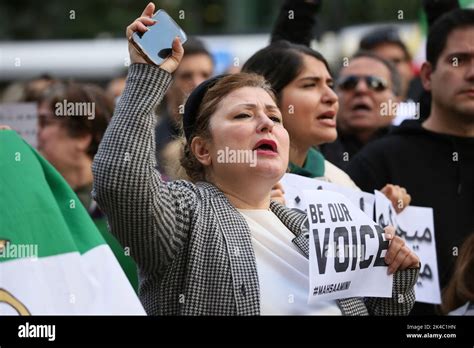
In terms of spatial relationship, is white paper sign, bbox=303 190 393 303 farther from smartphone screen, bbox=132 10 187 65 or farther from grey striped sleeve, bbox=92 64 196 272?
smartphone screen, bbox=132 10 187 65

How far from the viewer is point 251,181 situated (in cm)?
341

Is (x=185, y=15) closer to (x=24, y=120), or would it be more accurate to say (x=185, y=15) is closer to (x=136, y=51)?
(x=24, y=120)

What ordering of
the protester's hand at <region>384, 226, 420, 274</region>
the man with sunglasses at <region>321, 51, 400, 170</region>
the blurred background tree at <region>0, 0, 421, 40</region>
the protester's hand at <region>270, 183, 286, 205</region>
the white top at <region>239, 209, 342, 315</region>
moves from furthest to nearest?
the blurred background tree at <region>0, 0, 421, 40</region>, the man with sunglasses at <region>321, 51, 400, 170</region>, the protester's hand at <region>270, 183, 286, 205</region>, the protester's hand at <region>384, 226, 420, 274</region>, the white top at <region>239, 209, 342, 315</region>

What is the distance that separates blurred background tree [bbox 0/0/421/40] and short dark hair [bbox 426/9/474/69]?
5.02m

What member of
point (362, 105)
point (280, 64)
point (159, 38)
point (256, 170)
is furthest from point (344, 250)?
point (362, 105)

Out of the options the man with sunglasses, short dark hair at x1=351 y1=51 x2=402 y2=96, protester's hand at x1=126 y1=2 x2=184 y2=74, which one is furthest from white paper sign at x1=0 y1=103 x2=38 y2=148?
protester's hand at x1=126 y1=2 x2=184 y2=74

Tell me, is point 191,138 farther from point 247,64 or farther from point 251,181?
point 247,64

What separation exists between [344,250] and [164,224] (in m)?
0.63

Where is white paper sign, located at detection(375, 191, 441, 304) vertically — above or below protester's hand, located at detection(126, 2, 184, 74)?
below

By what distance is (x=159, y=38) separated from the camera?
321cm

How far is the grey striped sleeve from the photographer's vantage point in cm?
307

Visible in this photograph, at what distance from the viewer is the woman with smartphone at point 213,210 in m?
3.11
